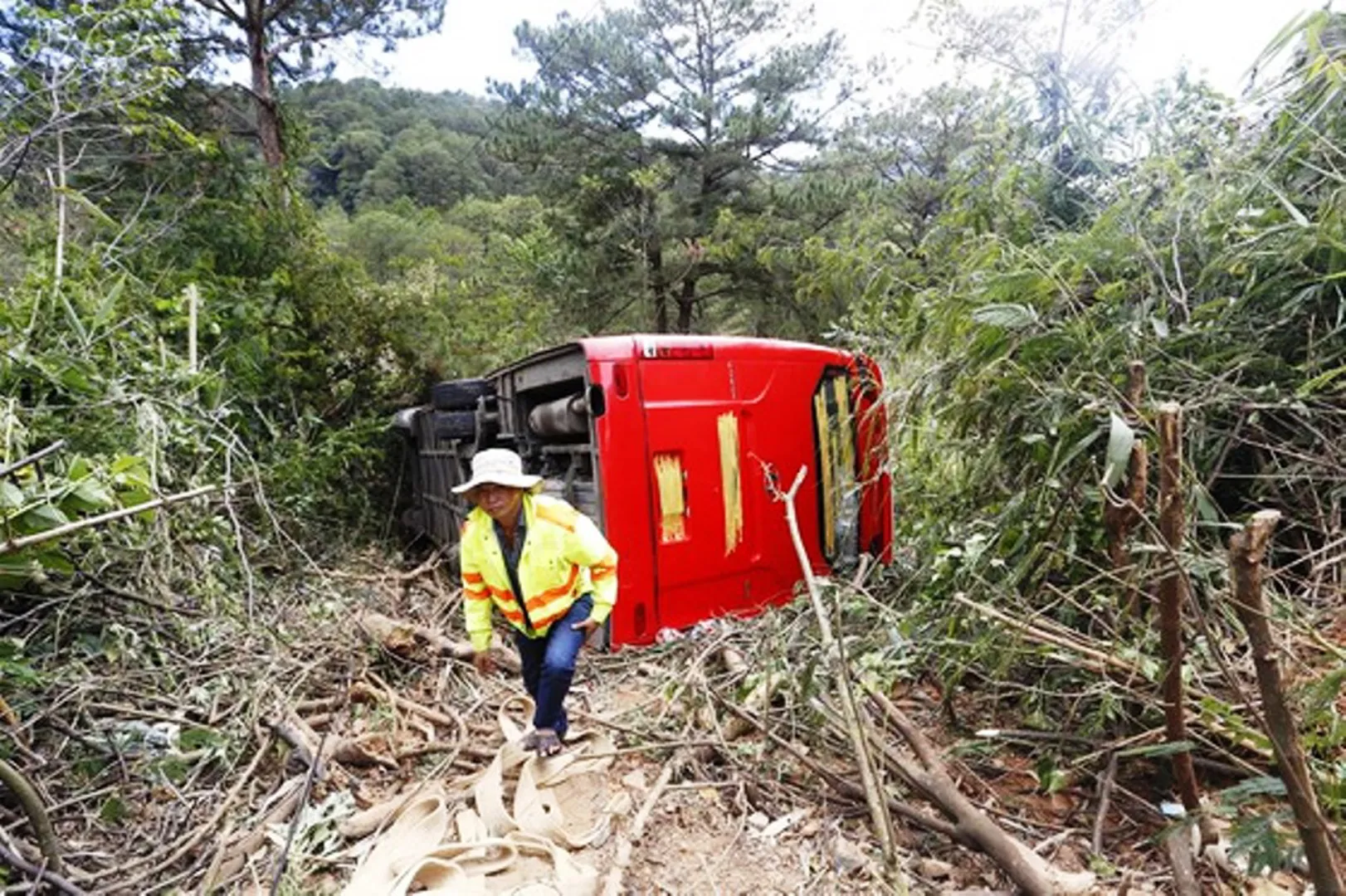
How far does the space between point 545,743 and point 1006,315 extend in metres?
2.58

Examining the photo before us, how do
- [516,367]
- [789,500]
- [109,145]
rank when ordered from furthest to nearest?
[109,145] < [516,367] < [789,500]

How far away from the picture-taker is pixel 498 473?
121 inches

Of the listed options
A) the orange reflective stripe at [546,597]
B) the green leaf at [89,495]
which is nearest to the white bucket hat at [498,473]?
the orange reflective stripe at [546,597]

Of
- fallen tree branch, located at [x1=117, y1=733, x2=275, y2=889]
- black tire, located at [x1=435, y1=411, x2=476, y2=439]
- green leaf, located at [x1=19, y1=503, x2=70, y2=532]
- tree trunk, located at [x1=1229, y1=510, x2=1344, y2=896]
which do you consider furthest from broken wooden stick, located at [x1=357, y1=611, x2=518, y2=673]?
tree trunk, located at [x1=1229, y1=510, x2=1344, y2=896]

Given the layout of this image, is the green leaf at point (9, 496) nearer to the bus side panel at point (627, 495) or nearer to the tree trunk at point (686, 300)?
the bus side panel at point (627, 495)

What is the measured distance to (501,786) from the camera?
2.84m

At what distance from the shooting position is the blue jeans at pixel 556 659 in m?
3.09

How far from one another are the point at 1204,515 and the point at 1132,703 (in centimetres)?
70

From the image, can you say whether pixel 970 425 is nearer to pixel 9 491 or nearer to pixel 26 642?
pixel 9 491

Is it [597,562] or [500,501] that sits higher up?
[500,501]

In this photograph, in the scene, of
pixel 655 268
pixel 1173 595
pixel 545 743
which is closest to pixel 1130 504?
pixel 1173 595

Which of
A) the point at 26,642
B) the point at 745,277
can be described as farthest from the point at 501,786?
the point at 745,277

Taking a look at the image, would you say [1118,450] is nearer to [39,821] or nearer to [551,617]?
[551,617]

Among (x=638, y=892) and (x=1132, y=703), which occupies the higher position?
(x=1132, y=703)
